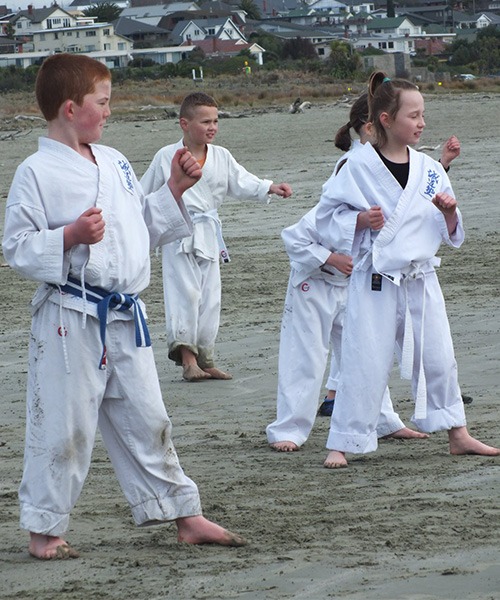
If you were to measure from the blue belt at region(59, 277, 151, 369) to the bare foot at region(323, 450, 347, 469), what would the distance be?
1531 mm

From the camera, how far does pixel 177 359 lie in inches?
335

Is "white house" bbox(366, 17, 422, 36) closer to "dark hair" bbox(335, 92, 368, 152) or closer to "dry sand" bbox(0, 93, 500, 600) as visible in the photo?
"dry sand" bbox(0, 93, 500, 600)

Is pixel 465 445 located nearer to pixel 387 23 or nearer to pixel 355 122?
pixel 355 122

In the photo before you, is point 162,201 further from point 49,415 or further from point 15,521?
point 15,521

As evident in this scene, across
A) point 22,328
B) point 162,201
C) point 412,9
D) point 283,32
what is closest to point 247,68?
point 283,32

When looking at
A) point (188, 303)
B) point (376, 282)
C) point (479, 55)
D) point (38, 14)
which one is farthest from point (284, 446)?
point (38, 14)

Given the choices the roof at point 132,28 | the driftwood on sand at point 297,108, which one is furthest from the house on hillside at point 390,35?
the driftwood on sand at point 297,108

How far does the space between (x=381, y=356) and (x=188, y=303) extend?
9.63 feet

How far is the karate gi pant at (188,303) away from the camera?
27.7 ft

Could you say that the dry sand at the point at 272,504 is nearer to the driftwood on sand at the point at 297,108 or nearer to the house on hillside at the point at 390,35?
the driftwood on sand at the point at 297,108

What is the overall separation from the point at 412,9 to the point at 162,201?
6201 inches

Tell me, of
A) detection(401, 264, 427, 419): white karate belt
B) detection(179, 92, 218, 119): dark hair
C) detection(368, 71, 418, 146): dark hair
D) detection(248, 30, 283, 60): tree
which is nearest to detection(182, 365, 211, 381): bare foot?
detection(179, 92, 218, 119): dark hair

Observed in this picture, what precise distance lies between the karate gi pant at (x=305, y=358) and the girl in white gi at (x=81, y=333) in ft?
5.69

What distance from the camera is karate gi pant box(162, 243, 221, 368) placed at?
27.7 ft
